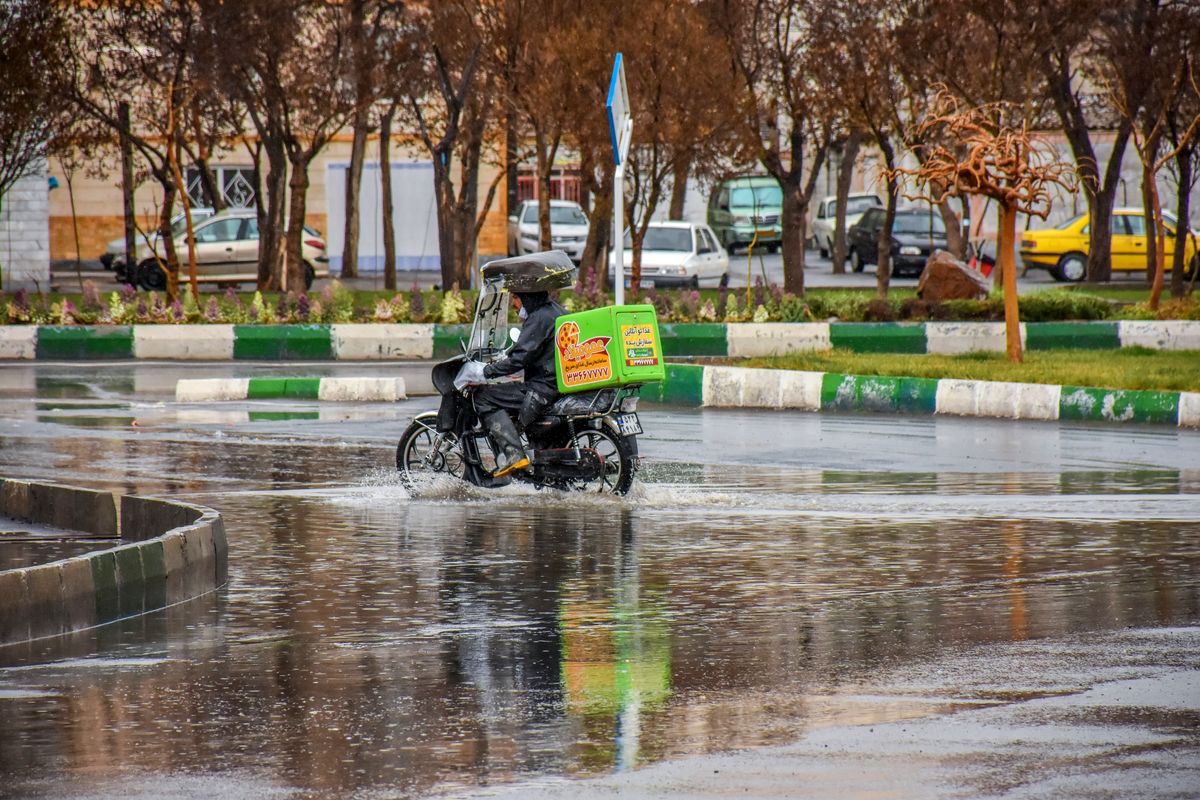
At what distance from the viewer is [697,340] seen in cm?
2330

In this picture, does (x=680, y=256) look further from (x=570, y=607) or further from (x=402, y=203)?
(x=570, y=607)

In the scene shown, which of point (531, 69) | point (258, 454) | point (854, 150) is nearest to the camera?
point (258, 454)

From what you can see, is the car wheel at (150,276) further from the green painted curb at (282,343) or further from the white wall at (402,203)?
the green painted curb at (282,343)

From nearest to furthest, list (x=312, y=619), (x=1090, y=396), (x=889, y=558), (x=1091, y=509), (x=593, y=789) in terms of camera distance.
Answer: (x=593, y=789), (x=312, y=619), (x=889, y=558), (x=1091, y=509), (x=1090, y=396)

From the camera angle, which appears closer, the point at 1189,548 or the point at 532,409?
the point at 1189,548

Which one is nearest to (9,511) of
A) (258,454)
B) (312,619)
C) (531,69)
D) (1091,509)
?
(258,454)

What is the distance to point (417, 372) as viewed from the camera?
2188 cm

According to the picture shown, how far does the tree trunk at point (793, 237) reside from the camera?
107ft

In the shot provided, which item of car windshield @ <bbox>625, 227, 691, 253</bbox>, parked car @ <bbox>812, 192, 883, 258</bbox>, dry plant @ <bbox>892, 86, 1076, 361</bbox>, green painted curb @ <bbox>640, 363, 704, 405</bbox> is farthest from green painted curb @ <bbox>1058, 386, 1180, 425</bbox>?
parked car @ <bbox>812, 192, 883, 258</bbox>

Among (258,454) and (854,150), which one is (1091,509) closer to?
(258,454)

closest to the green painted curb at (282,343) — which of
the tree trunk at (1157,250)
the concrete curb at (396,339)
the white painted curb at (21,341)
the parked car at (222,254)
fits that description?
the concrete curb at (396,339)

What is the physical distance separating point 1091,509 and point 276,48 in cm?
2208

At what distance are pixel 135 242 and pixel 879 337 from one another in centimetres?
2514

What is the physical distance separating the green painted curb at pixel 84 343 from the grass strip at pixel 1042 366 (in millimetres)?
8112
